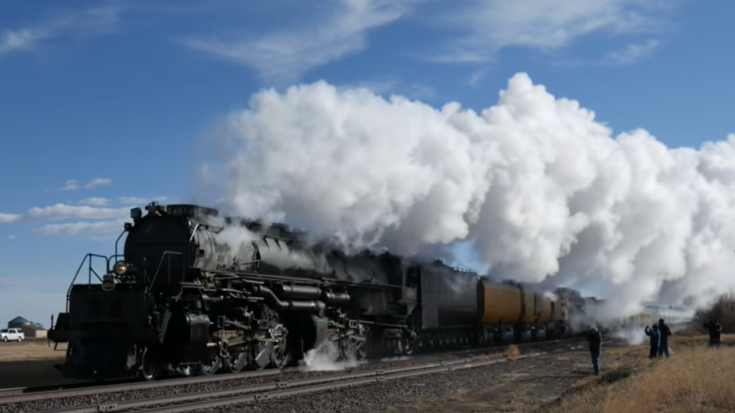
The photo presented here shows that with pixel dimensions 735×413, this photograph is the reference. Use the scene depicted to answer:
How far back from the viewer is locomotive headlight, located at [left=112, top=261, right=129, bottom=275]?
22.1 meters

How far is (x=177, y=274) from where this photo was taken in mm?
22703

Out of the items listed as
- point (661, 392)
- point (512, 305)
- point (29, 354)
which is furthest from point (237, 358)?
point (512, 305)

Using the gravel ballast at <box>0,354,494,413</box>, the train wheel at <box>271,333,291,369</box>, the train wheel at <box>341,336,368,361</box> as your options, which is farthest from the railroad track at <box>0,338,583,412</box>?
the train wheel at <box>341,336,368,361</box>

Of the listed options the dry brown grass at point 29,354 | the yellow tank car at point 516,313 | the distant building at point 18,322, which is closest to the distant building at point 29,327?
the distant building at point 18,322

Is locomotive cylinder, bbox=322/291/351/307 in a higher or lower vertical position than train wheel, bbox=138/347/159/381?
higher

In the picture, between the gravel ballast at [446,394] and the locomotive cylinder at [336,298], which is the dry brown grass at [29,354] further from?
the gravel ballast at [446,394]

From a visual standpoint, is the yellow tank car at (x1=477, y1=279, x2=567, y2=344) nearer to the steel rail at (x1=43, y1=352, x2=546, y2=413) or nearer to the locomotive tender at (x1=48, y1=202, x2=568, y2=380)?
the locomotive tender at (x1=48, y1=202, x2=568, y2=380)

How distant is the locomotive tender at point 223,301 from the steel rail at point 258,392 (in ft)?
9.23

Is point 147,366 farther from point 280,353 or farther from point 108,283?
point 280,353

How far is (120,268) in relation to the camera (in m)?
22.1

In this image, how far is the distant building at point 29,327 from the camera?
98.4 m

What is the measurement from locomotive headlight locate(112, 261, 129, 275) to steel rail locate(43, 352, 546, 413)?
499cm

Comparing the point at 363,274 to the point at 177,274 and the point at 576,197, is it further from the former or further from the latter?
the point at 576,197

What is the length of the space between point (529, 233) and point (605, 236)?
257 inches
